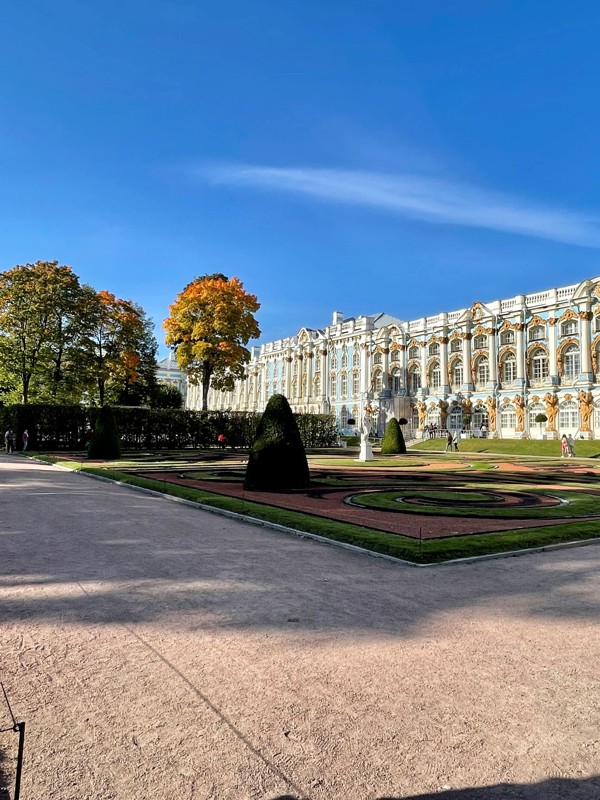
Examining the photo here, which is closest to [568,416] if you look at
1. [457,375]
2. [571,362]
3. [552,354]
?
[571,362]

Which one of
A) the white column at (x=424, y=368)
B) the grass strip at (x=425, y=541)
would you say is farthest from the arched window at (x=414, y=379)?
the grass strip at (x=425, y=541)

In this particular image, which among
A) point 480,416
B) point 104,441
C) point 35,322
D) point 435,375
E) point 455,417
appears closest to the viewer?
point 104,441

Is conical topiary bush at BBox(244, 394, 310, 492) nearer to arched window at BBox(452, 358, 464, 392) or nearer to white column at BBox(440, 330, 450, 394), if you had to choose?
arched window at BBox(452, 358, 464, 392)

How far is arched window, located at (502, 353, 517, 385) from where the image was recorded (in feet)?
178

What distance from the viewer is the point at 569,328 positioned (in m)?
49.8

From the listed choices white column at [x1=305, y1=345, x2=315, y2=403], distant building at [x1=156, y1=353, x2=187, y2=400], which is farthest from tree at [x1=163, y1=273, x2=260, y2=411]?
distant building at [x1=156, y1=353, x2=187, y2=400]

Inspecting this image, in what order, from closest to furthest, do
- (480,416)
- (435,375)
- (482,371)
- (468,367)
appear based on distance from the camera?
1. (480,416)
2. (482,371)
3. (468,367)
4. (435,375)

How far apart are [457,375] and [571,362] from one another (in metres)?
12.4

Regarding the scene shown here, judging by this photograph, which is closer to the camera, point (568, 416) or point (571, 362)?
point (568, 416)

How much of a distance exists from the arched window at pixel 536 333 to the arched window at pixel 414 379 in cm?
1394

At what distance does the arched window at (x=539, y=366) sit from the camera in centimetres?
5184

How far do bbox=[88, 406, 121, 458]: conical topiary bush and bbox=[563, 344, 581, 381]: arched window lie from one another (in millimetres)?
38929

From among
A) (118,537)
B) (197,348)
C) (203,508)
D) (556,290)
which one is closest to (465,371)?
(556,290)

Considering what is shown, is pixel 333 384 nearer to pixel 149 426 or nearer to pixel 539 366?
pixel 539 366
